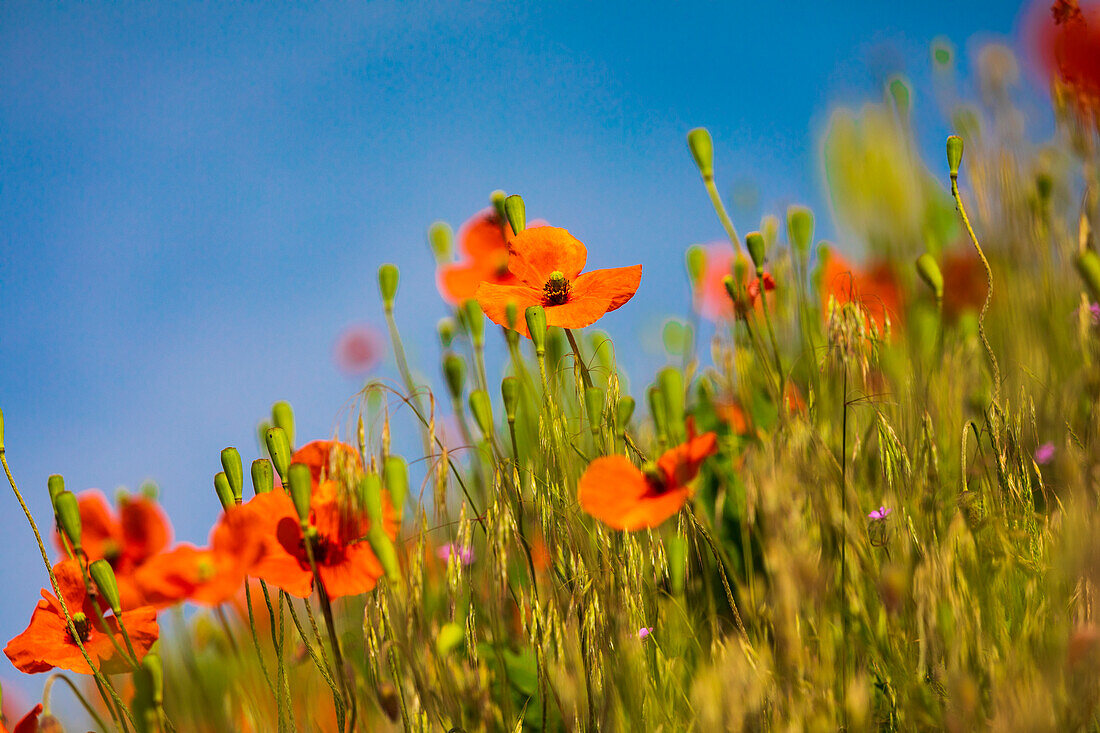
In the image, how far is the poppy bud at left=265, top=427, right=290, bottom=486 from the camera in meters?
0.90

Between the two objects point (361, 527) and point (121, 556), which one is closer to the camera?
point (361, 527)

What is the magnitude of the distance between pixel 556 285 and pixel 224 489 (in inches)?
19.8

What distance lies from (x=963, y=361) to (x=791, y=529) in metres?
0.80

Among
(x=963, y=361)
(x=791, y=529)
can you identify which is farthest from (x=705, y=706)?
(x=963, y=361)

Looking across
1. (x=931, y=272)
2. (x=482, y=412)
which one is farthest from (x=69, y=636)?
(x=931, y=272)

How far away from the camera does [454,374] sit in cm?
107

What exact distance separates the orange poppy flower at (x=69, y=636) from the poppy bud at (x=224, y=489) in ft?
0.61

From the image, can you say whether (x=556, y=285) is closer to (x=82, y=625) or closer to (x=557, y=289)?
(x=557, y=289)

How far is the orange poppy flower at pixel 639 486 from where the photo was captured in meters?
0.93

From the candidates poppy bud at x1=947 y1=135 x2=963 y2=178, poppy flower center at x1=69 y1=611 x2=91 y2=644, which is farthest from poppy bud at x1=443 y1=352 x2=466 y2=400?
poppy bud at x1=947 y1=135 x2=963 y2=178

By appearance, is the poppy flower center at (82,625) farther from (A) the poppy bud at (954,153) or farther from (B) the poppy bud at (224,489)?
(A) the poppy bud at (954,153)

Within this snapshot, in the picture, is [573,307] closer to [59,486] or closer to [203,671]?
[59,486]

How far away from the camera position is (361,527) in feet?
3.26

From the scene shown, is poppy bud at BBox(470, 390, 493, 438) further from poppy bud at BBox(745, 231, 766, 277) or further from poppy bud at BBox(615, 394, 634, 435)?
poppy bud at BBox(745, 231, 766, 277)
